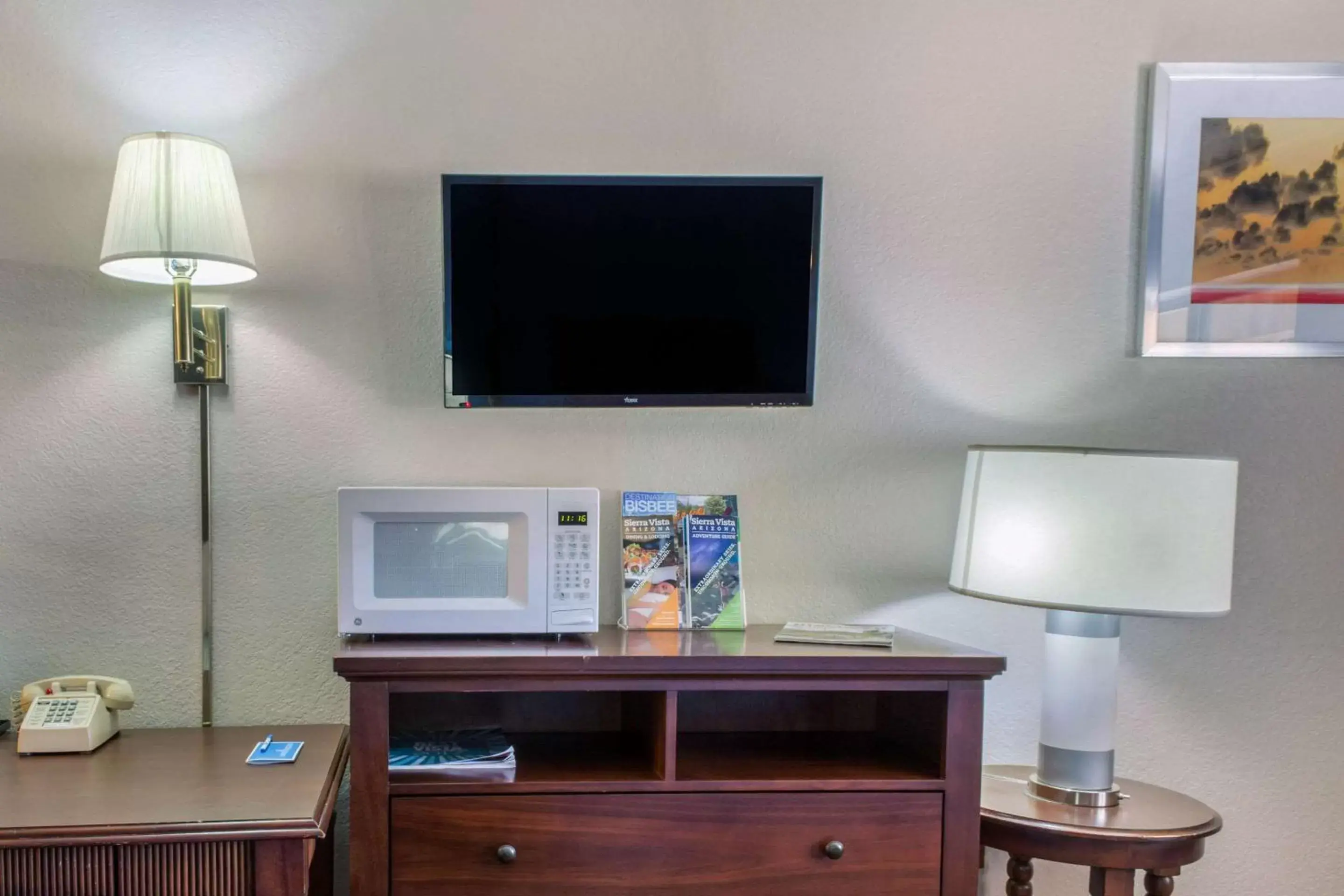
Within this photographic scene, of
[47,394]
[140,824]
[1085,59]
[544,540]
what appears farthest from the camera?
[1085,59]

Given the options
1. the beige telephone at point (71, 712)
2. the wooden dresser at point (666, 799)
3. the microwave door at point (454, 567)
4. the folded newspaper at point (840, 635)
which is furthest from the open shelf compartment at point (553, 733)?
the beige telephone at point (71, 712)

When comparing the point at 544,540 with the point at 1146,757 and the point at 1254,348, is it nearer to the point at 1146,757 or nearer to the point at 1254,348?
the point at 1146,757

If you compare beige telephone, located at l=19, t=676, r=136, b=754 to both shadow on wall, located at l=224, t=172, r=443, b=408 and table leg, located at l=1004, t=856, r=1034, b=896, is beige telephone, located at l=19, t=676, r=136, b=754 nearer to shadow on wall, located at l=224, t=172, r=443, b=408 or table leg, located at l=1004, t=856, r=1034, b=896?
shadow on wall, located at l=224, t=172, r=443, b=408

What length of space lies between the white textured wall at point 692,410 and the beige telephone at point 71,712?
0.14 metres

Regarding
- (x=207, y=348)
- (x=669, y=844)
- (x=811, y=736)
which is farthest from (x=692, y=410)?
(x=207, y=348)

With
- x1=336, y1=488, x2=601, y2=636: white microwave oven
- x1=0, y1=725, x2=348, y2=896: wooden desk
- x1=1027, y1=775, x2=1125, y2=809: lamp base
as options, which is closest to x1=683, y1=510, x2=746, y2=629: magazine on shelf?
x1=336, y1=488, x2=601, y2=636: white microwave oven

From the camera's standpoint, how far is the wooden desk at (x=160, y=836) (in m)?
1.22

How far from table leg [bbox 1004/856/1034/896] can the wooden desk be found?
47.0 inches

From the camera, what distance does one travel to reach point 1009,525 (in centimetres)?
157

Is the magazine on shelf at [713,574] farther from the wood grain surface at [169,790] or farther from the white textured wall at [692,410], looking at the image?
the wood grain surface at [169,790]

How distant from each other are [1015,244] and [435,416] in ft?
4.15

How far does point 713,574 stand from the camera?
1.73m

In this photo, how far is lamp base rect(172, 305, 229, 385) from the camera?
5.58ft

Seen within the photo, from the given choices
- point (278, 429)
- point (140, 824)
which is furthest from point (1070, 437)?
point (140, 824)
